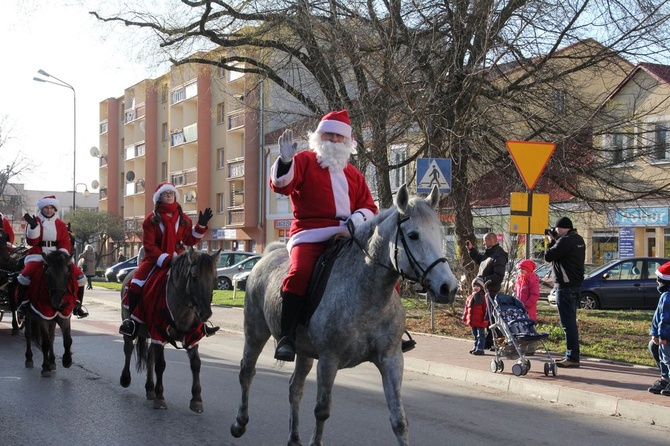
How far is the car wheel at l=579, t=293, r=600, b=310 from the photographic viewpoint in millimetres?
23203

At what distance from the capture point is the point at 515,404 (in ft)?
30.9

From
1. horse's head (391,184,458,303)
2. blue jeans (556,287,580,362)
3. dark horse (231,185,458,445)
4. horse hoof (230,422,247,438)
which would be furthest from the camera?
blue jeans (556,287,580,362)

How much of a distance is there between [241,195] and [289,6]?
34741 mm

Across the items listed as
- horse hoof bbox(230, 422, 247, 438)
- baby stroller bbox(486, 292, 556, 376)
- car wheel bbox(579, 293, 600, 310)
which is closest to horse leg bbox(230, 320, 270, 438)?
horse hoof bbox(230, 422, 247, 438)

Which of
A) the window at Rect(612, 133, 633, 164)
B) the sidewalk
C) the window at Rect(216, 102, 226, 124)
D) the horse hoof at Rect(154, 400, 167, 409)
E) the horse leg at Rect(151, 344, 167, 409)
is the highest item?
the window at Rect(216, 102, 226, 124)

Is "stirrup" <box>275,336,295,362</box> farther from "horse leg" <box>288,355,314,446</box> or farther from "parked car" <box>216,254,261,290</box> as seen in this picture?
"parked car" <box>216,254,261,290</box>

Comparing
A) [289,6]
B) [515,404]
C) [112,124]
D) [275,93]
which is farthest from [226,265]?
[112,124]

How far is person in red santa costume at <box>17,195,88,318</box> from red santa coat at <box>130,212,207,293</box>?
236 centimetres

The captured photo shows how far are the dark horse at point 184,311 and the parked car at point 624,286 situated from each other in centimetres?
1657

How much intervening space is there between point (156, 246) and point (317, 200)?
3.69 meters

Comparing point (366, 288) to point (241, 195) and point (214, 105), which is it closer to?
point (241, 195)

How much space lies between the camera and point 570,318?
1136 centimetres

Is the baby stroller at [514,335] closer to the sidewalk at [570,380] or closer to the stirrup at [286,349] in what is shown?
the sidewalk at [570,380]

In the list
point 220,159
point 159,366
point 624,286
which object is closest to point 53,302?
point 159,366
